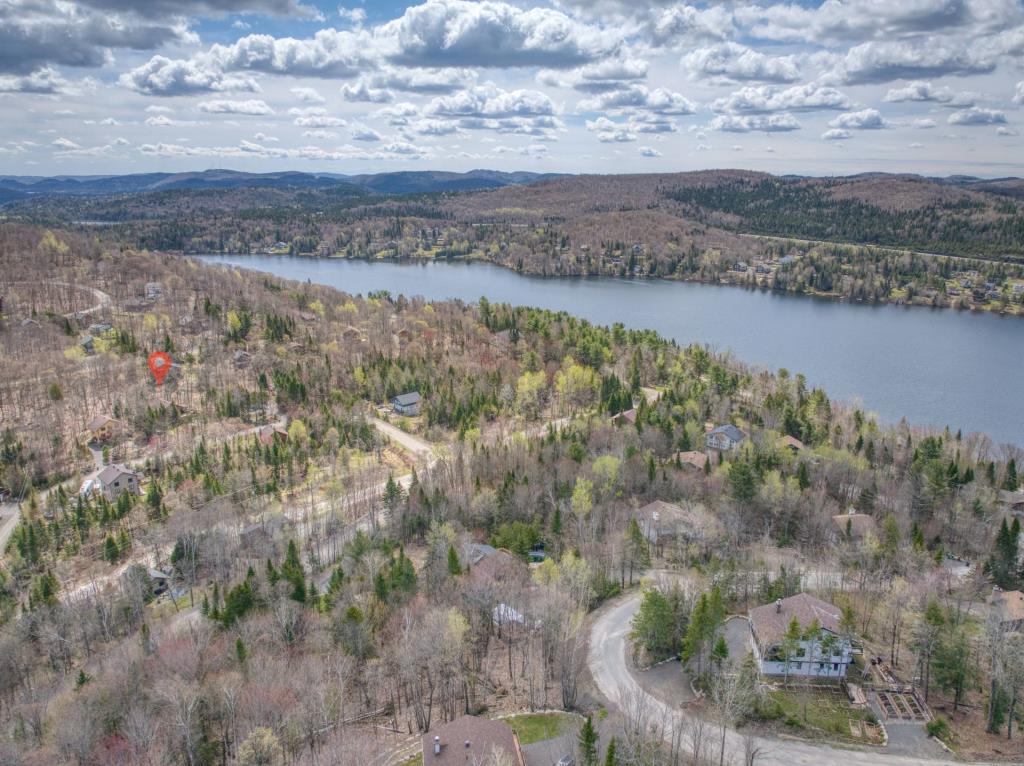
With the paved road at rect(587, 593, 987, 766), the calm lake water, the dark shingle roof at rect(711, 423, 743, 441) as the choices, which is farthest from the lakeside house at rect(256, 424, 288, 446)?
the calm lake water

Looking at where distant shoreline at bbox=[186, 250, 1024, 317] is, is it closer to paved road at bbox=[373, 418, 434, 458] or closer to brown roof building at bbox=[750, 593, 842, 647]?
paved road at bbox=[373, 418, 434, 458]

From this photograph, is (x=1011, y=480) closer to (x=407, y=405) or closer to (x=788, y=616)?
(x=788, y=616)

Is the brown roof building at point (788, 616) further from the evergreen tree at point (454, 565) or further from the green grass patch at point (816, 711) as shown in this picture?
the evergreen tree at point (454, 565)

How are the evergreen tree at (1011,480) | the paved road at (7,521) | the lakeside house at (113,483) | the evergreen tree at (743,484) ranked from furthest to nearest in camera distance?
the lakeside house at (113,483), the evergreen tree at (1011,480), the paved road at (7,521), the evergreen tree at (743,484)

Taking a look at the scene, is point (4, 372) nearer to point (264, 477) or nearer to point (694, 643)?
point (264, 477)

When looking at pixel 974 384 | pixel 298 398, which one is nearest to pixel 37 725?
pixel 298 398

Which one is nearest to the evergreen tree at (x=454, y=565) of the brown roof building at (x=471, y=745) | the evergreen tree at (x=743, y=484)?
the brown roof building at (x=471, y=745)
